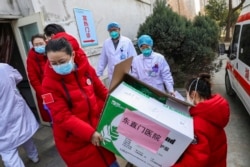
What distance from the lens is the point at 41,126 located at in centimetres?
449

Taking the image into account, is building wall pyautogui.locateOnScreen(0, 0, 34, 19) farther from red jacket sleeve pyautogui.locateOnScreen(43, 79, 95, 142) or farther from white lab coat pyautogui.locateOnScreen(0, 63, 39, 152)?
red jacket sleeve pyautogui.locateOnScreen(43, 79, 95, 142)

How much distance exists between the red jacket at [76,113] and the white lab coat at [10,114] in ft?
3.91

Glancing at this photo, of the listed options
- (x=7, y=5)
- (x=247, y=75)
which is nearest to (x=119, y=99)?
(x=247, y=75)

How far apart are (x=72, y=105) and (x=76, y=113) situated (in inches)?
2.4

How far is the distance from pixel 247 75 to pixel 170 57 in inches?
126

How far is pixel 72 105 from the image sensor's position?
61.0 inches

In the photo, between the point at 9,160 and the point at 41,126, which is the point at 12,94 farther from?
the point at 41,126

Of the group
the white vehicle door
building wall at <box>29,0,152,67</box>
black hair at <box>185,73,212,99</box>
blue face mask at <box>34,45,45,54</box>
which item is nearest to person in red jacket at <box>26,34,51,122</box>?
blue face mask at <box>34,45,45,54</box>

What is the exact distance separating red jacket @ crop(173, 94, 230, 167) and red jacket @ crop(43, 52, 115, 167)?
0.60 m

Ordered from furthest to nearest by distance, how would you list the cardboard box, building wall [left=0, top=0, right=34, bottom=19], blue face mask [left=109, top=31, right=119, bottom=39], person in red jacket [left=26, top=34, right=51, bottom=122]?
blue face mask [left=109, top=31, right=119, bottom=39]
building wall [left=0, top=0, right=34, bottom=19]
person in red jacket [left=26, top=34, right=51, bottom=122]
the cardboard box

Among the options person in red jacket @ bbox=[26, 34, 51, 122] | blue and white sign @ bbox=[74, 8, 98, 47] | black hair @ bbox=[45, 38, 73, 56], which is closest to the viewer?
black hair @ bbox=[45, 38, 73, 56]

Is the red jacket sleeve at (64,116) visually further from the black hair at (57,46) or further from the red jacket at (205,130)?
the red jacket at (205,130)

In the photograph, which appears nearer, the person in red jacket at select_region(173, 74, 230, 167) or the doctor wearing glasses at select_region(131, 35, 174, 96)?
the person in red jacket at select_region(173, 74, 230, 167)

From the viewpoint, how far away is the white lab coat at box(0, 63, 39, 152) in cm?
255
